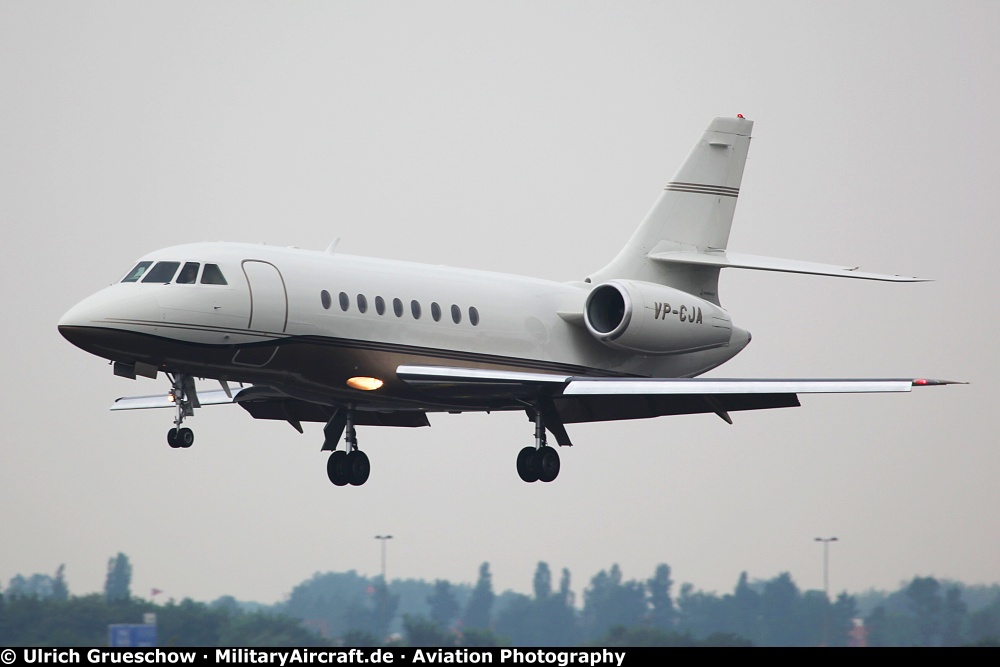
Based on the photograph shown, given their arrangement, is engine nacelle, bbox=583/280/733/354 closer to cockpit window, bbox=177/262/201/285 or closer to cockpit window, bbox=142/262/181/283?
cockpit window, bbox=177/262/201/285

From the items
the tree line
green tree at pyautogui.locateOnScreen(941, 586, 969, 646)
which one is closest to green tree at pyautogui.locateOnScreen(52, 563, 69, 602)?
the tree line

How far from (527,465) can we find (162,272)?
341 inches

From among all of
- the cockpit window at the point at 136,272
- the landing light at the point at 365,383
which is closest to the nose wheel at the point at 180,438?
the cockpit window at the point at 136,272

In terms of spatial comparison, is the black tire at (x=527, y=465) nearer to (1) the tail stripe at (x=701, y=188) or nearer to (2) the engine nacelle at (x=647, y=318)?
(2) the engine nacelle at (x=647, y=318)

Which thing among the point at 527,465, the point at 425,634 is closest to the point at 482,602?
the point at 425,634

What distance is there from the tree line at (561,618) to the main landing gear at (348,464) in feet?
18.0

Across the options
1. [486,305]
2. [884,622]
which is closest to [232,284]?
[486,305]

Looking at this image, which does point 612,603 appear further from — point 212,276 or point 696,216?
point 212,276

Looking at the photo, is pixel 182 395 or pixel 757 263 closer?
pixel 182 395

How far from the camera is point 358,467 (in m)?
32.3

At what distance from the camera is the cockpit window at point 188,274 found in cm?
2717

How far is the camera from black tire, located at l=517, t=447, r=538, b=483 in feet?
105

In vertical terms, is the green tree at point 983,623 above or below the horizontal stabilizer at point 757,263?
below
